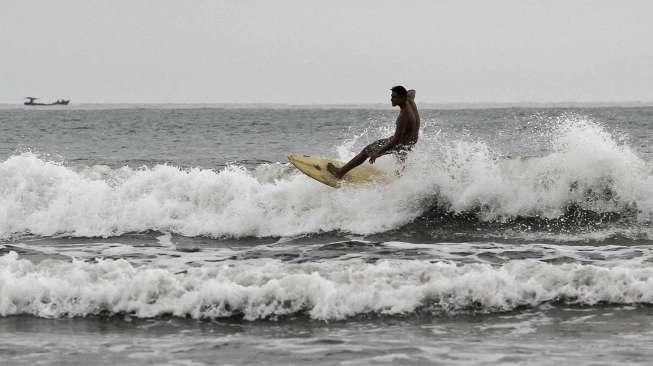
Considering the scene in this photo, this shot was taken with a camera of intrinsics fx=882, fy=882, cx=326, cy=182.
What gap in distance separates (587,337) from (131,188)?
345 inches

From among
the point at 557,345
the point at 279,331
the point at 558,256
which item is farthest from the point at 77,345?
the point at 558,256

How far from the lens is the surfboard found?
12679mm

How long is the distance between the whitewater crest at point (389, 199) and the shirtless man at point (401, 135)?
344mm

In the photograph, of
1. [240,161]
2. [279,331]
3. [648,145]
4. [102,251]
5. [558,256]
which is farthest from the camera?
[648,145]

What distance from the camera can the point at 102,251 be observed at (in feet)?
36.1

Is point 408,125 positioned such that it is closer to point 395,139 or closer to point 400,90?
point 395,139

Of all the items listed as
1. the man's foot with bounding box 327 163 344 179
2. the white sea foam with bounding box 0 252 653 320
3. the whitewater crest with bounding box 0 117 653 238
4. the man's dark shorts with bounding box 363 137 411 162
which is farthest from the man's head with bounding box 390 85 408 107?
the white sea foam with bounding box 0 252 653 320

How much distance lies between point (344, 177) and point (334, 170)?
0.22m

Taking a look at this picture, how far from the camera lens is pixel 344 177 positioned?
1274 cm

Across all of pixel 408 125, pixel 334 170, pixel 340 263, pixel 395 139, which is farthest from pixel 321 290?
pixel 334 170

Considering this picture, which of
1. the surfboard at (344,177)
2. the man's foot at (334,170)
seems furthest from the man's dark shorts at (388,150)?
the man's foot at (334,170)

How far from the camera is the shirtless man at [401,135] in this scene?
12062 mm

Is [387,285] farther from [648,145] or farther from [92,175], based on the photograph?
[648,145]

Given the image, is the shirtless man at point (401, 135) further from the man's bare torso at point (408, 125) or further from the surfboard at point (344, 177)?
the surfboard at point (344, 177)
